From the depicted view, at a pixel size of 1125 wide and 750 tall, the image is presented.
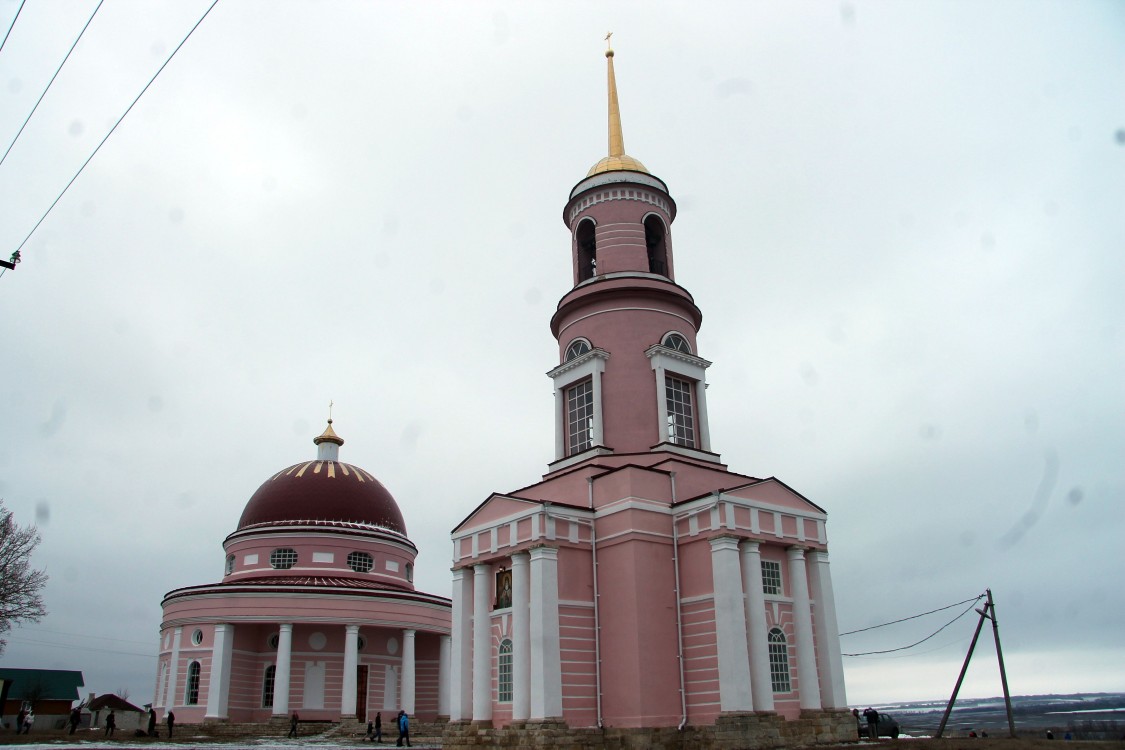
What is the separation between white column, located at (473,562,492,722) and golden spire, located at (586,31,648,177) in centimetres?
1162

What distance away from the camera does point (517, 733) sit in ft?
56.2

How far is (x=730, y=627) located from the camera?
17.0m

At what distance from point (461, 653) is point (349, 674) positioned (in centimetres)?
1205

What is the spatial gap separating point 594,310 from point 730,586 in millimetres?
8391

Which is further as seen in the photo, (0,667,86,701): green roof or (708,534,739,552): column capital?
(0,667,86,701): green roof

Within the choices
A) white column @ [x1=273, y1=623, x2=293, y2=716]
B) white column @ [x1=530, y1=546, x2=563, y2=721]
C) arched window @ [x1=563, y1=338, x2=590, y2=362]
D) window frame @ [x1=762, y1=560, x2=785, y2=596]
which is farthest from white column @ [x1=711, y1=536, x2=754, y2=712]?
white column @ [x1=273, y1=623, x2=293, y2=716]

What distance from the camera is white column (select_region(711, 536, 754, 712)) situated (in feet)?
54.5

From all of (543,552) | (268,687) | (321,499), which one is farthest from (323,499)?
(543,552)

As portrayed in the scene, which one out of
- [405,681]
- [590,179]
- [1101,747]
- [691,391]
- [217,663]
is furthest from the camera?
[405,681]

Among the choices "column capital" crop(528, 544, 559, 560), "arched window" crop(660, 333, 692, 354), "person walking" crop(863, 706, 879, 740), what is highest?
"arched window" crop(660, 333, 692, 354)

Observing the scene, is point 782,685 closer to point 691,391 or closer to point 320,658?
point 691,391

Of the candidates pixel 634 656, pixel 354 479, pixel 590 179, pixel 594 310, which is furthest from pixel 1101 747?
pixel 354 479

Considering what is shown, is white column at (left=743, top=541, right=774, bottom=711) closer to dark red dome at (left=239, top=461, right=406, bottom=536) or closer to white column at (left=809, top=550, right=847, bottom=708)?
white column at (left=809, top=550, right=847, bottom=708)

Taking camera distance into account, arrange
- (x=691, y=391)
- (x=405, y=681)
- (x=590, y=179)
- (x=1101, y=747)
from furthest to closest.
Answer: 1. (x=405, y=681)
2. (x=590, y=179)
3. (x=691, y=391)
4. (x=1101, y=747)
